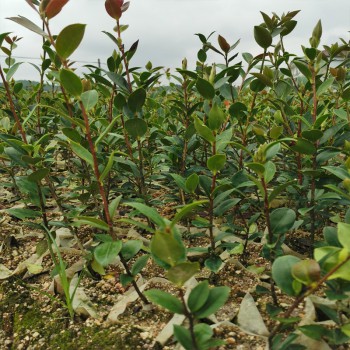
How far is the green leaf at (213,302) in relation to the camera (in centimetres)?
91

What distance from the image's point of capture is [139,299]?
1502 mm

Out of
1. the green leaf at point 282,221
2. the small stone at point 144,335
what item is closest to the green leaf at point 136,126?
the green leaf at point 282,221

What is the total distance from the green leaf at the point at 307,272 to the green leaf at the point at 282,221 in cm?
42

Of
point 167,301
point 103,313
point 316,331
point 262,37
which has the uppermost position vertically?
point 262,37

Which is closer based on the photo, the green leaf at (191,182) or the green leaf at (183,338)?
the green leaf at (183,338)

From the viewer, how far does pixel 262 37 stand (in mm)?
1753

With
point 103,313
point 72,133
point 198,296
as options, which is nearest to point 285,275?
point 198,296

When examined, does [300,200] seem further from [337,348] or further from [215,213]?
[337,348]

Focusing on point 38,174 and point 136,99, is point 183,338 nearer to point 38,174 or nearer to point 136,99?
point 38,174

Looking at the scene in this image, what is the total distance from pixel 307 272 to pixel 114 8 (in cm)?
142

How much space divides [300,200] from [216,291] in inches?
34.6

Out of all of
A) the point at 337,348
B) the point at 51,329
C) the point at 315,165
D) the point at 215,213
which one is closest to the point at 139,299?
the point at 51,329

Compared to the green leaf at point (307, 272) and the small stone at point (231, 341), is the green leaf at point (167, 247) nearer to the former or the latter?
the green leaf at point (307, 272)

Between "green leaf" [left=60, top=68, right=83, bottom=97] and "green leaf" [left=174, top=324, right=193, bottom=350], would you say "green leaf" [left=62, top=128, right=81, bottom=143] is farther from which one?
"green leaf" [left=174, top=324, right=193, bottom=350]
